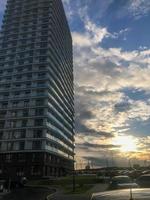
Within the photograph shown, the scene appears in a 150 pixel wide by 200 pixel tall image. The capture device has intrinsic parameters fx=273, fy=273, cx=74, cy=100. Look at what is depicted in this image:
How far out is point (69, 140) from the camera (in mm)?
113500

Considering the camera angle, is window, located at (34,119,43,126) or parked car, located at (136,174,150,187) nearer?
parked car, located at (136,174,150,187)

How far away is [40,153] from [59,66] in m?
39.7

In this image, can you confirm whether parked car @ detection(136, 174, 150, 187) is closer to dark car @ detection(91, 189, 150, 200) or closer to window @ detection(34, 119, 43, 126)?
dark car @ detection(91, 189, 150, 200)

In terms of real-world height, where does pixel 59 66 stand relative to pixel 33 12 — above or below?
below

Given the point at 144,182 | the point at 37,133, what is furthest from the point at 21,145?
the point at 144,182

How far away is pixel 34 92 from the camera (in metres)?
86.1

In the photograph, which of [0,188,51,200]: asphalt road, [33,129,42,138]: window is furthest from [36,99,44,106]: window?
[0,188,51,200]: asphalt road

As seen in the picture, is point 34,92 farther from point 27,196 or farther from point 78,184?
point 27,196

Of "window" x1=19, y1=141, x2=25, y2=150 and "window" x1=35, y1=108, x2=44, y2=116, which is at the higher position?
"window" x1=35, y1=108, x2=44, y2=116

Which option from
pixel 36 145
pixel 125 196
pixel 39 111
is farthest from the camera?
pixel 39 111

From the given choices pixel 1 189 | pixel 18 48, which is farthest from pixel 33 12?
pixel 1 189

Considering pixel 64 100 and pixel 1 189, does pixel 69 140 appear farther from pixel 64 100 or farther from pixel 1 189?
pixel 1 189

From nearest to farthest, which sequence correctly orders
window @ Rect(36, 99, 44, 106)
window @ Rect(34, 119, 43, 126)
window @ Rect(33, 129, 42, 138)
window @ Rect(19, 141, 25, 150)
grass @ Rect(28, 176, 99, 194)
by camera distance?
grass @ Rect(28, 176, 99, 194) < window @ Rect(19, 141, 25, 150) < window @ Rect(33, 129, 42, 138) < window @ Rect(34, 119, 43, 126) < window @ Rect(36, 99, 44, 106)

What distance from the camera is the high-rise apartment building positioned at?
254 ft
